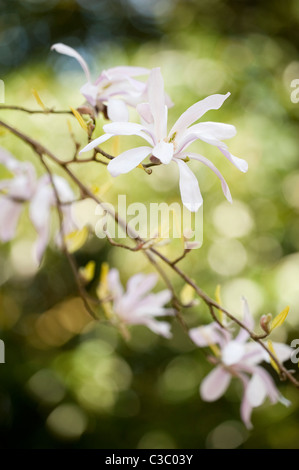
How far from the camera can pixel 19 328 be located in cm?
153

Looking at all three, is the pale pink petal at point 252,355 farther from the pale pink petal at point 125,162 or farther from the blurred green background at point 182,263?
the blurred green background at point 182,263

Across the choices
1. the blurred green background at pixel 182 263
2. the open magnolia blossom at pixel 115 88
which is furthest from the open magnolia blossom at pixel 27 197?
the blurred green background at pixel 182 263

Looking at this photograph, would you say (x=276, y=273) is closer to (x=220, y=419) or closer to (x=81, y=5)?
(x=220, y=419)

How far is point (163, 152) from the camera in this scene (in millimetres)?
294

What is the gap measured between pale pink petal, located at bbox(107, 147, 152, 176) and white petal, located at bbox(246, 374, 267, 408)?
0.23 metres

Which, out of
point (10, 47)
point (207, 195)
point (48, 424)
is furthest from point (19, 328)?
point (10, 47)

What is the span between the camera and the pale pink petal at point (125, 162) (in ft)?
0.91

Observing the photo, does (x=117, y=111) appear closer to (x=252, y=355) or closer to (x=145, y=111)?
(x=145, y=111)

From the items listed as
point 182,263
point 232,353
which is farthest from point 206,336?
point 182,263

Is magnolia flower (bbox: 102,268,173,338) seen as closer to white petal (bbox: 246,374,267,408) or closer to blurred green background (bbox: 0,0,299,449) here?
white petal (bbox: 246,374,267,408)

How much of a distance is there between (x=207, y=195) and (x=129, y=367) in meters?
0.50

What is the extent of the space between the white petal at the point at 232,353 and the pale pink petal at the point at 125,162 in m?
0.20

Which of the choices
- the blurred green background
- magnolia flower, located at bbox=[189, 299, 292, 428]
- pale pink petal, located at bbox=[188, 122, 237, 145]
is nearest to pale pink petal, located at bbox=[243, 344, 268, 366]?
magnolia flower, located at bbox=[189, 299, 292, 428]

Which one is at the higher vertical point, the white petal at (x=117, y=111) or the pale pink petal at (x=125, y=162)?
the pale pink petal at (x=125, y=162)
